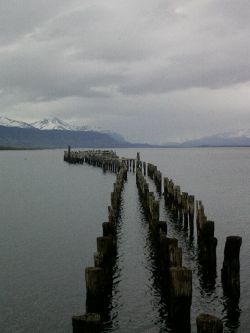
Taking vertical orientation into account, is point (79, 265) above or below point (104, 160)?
below

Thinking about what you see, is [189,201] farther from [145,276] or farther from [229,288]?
[229,288]

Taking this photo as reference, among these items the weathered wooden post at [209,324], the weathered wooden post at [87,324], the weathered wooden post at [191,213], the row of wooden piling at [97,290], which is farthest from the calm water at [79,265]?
the weathered wooden post at [87,324]

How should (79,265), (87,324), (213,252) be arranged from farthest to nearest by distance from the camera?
(79,265)
(213,252)
(87,324)

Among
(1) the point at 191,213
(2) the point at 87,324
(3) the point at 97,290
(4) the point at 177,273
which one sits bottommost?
(3) the point at 97,290

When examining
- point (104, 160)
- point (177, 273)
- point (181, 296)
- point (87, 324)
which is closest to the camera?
point (87, 324)

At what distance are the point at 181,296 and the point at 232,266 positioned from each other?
3.40 metres

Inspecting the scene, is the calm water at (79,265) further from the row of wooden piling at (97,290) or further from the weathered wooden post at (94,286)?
the weathered wooden post at (94,286)

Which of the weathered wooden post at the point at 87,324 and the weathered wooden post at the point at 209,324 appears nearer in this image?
the weathered wooden post at the point at 87,324

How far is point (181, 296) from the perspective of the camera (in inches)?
466

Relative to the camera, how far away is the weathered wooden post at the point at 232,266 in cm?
1415

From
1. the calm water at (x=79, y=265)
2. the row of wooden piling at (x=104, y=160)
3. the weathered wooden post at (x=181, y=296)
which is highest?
the row of wooden piling at (x=104, y=160)

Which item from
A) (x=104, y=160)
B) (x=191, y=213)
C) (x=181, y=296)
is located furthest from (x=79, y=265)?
(x=104, y=160)

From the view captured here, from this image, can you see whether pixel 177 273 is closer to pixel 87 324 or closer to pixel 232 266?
pixel 87 324

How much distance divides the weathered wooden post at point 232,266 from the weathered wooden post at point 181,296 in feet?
9.23
